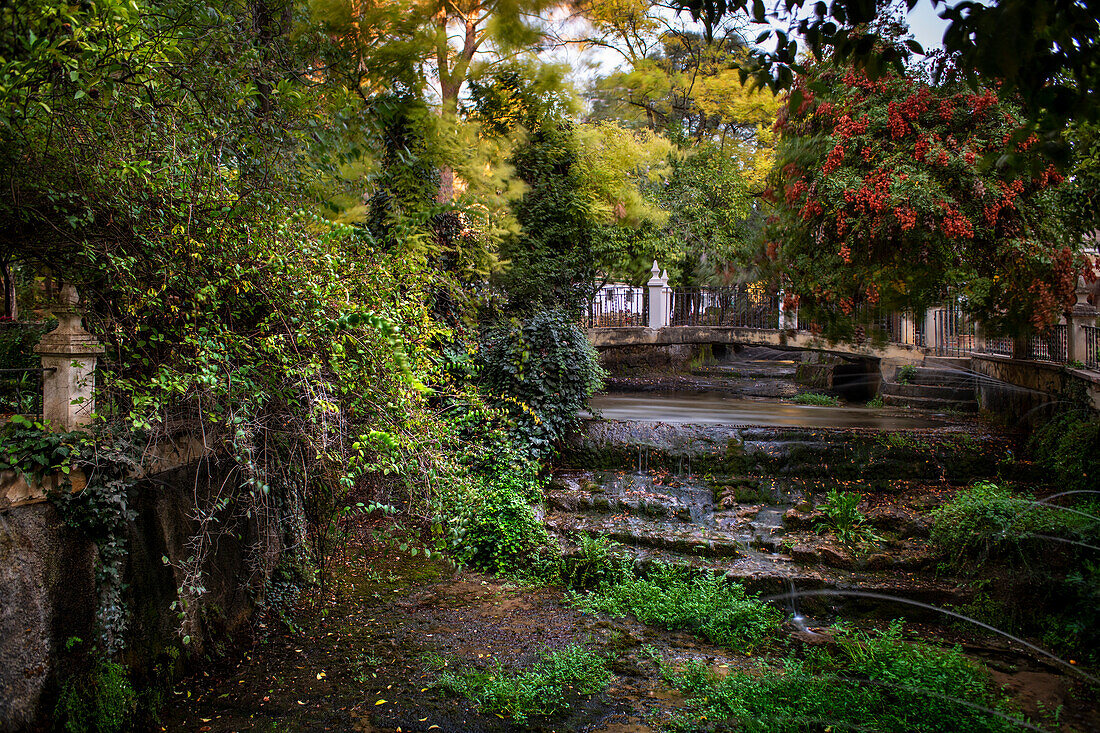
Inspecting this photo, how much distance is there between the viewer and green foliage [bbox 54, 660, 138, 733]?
4121mm

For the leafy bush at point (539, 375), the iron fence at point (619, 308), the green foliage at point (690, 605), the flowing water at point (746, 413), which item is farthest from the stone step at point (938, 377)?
the green foliage at point (690, 605)

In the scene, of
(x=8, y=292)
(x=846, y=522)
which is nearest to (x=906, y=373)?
(x=846, y=522)

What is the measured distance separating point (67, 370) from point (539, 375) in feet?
20.2

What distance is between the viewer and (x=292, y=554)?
21.1 feet

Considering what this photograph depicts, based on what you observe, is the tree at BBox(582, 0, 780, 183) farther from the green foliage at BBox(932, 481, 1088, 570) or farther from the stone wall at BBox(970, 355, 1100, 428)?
the green foliage at BBox(932, 481, 1088, 570)

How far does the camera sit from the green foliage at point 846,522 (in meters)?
8.03

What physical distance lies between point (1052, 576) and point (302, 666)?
24.2 ft

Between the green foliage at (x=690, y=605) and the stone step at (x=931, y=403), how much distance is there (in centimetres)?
779

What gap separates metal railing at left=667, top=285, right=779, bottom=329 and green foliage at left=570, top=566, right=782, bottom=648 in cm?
1034

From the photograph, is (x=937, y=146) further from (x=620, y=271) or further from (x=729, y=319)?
(x=620, y=271)

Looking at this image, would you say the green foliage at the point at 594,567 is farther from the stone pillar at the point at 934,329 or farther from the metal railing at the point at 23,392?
the stone pillar at the point at 934,329

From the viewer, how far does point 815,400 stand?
14.5 m

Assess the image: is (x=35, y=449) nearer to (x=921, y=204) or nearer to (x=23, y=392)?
(x=23, y=392)

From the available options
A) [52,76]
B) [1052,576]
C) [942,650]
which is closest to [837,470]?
[1052,576]
